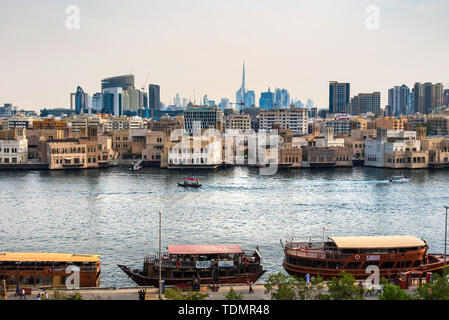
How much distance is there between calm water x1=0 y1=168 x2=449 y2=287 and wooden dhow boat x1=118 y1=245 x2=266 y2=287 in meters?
1.04

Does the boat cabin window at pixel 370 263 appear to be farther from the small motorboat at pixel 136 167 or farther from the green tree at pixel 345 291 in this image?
the small motorboat at pixel 136 167

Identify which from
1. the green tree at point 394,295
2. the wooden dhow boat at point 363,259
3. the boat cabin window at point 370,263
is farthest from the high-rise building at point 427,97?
the green tree at point 394,295

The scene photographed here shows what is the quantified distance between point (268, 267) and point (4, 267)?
29.8 feet

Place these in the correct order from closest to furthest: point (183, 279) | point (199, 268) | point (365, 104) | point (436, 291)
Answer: point (436, 291) → point (183, 279) → point (199, 268) → point (365, 104)

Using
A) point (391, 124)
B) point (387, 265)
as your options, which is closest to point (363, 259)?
point (387, 265)

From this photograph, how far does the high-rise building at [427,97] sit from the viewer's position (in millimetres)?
178875

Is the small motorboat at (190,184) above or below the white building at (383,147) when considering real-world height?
below

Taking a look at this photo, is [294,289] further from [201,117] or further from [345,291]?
[201,117]

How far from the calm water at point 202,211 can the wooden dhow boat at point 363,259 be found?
1908mm

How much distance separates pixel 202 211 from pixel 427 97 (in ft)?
513

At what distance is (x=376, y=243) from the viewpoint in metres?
21.6

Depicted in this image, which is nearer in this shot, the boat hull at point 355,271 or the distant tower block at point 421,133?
the boat hull at point 355,271
